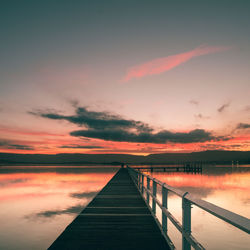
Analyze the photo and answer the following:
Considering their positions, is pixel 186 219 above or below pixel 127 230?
above

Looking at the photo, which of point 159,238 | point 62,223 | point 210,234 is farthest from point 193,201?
point 62,223

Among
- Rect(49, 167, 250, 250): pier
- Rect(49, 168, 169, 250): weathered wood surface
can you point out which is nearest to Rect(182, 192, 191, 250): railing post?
Rect(49, 167, 250, 250): pier

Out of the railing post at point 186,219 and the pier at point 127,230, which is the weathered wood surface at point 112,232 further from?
the railing post at point 186,219

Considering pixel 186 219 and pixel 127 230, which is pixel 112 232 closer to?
pixel 127 230

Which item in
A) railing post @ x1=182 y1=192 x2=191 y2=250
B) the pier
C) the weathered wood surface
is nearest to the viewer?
railing post @ x1=182 y1=192 x2=191 y2=250

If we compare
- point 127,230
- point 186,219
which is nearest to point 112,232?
point 127,230

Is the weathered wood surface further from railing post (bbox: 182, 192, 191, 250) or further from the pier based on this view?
railing post (bbox: 182, 192, 191, 250)

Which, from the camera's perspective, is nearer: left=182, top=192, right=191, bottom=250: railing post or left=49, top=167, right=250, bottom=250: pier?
left=182, top=192, right=191, bottom=250: railing post

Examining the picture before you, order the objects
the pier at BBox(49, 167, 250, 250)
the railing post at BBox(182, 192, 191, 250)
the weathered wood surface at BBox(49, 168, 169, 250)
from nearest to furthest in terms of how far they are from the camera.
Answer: the railing post at BBox(182, 192, 191, 250), the pier at BBox(49, 167, 250, 250), the weathered wood surface at BBox(49, 168, 169, 250)

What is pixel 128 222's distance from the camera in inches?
301

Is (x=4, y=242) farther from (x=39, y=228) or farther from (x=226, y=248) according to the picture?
(x=226, y=248)

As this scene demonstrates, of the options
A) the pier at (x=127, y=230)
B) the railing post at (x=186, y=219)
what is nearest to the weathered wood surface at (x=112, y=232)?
the pier at (x=127, y=230)

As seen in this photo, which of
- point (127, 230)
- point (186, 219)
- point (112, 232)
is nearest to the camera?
point (186, 219)

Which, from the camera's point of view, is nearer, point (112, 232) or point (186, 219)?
point (186, 219)
